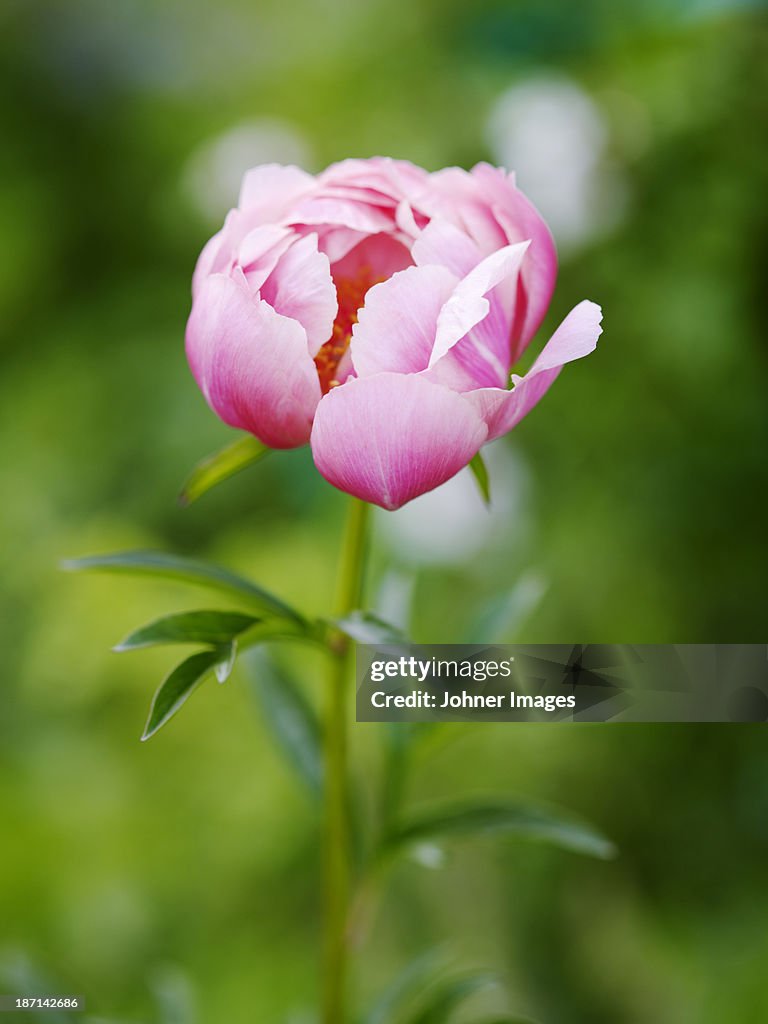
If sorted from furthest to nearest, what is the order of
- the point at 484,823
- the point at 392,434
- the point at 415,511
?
the point at 415,511, the point at 484,823, the point at 392,434

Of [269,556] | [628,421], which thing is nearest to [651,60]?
[628,421]

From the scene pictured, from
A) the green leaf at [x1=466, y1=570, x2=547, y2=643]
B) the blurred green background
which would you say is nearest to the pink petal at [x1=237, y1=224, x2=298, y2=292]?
the green leaf at [x1=466, y1=570, x2=547, y2=643]

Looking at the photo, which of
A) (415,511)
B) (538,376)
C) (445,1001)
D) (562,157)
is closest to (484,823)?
(445,1001)

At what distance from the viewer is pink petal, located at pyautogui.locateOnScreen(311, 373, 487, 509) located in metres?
0.22

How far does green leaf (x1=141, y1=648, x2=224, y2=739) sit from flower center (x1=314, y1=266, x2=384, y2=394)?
8cm

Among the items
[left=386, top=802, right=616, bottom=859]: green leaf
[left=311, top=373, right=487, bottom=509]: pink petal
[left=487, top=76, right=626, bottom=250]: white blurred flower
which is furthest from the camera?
[left=487, top=76, right=626, bottom=250]: white blurred flower

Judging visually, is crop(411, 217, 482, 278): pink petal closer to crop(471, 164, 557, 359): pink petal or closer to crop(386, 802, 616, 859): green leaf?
crop(471, 164, 557, 359): pink petal

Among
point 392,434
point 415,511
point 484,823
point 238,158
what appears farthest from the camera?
point 238,158

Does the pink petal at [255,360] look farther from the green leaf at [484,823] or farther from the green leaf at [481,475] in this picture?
the green leaf at [484,823]

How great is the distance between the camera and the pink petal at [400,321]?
23cm

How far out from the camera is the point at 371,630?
0.83 feet

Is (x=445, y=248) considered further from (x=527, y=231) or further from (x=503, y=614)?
(x=503, y=614)

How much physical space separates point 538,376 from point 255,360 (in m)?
0.07

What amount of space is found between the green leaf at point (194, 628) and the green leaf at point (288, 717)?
0.11 m
